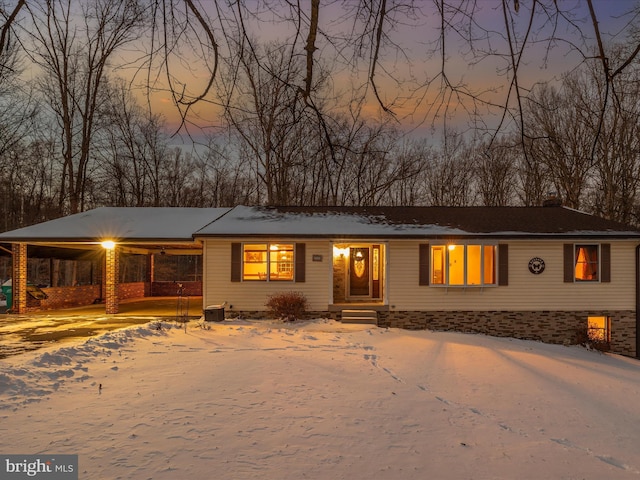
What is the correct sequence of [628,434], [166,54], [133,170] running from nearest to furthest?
[166,54] → [628,434] → [133,170]

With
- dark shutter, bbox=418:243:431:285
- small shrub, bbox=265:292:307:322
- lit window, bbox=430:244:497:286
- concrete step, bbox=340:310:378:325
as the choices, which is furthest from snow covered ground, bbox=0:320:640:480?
lit window, bbox=430:244:497:286

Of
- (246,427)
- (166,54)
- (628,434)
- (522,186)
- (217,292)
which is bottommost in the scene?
(628,434)

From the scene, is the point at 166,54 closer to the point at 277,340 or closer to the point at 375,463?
the point at 375,463

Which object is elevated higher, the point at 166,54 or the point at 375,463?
the point at 166,54

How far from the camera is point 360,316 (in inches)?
487

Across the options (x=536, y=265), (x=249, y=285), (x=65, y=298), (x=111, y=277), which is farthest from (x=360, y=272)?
(x=65, y=298)

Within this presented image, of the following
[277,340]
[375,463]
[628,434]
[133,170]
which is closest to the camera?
[375,463]

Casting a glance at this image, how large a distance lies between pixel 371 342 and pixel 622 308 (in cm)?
882

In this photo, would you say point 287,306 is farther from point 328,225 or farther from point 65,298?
point 65,298

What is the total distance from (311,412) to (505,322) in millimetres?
9501

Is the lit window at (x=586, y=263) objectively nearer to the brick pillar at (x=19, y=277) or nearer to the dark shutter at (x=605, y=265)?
the dark shutter at (x=605, y=265)

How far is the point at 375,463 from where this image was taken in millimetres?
3924

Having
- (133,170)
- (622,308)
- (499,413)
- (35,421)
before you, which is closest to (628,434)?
(499,413)

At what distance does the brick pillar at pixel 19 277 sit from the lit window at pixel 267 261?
7.55m
